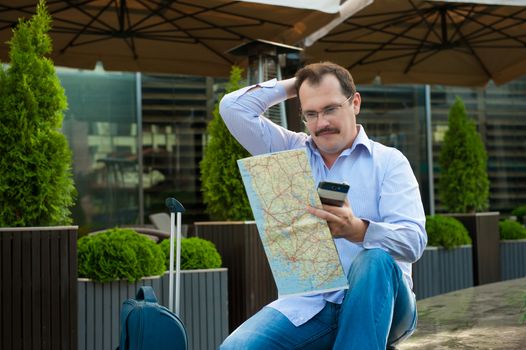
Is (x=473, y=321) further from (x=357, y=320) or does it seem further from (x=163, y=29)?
(x=163, y=29)

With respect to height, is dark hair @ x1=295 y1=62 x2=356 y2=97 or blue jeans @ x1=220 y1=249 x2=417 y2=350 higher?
dark hair @ x1=295 y1=62 x2=356 y2=97

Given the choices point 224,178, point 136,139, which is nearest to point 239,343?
point 224,178

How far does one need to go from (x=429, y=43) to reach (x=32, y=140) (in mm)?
6004

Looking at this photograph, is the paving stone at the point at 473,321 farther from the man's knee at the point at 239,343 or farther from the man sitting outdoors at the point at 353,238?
the man's knee at the point at 239,343

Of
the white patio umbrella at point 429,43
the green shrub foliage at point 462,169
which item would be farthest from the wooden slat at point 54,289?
the green shrub foliage at point 462,169

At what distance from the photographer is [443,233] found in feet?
23.8

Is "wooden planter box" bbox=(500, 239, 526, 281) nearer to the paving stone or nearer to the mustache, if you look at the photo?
the paving stone

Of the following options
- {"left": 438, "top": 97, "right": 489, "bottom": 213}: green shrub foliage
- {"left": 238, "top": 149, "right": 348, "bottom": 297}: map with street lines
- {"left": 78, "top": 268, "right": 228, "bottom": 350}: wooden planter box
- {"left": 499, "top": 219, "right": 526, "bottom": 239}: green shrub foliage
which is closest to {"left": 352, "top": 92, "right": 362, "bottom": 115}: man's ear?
{"left": 238, "top": 149, "right": 348, "bottom": 297}: map with street lines

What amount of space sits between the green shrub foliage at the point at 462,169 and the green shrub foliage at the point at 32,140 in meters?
5.11

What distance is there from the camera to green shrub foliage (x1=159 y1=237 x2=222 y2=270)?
508 cm

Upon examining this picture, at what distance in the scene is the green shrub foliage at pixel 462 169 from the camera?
8.45 m

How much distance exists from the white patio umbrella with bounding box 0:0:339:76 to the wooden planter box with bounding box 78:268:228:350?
2592 millimetres

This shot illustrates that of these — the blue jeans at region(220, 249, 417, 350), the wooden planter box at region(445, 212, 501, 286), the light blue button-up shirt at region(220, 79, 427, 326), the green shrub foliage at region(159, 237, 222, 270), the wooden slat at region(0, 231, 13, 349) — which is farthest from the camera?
the wooden planter box at region(445, 212, 501, 286)

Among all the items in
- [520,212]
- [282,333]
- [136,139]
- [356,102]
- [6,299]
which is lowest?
[6,299]
